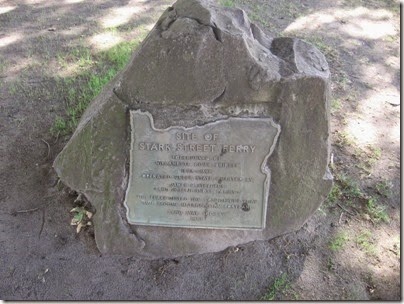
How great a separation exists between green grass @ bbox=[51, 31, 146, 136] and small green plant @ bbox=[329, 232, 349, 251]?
2.23 metres

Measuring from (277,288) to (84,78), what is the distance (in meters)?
2.71

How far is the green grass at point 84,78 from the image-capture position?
3.64 metres

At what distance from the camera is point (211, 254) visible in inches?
112

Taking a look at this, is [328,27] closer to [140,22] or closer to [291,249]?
[140,22]

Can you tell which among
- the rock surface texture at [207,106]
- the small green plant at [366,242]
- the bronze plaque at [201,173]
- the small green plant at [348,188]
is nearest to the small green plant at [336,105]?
the small green plant at [348,188]

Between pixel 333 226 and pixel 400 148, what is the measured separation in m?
1.17

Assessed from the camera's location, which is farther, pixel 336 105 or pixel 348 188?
pixel 336 105

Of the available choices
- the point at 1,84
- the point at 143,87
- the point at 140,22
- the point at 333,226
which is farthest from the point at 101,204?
the point at 140,22

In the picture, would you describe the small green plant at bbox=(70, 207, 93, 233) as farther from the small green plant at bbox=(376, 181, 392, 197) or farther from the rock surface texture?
the small green plant at bbox=(376, 181, 392, 197)

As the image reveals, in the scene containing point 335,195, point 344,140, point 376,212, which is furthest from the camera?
point 344,140

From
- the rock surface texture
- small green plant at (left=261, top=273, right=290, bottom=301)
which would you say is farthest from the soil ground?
the rock surface texture

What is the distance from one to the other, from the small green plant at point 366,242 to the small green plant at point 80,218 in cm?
188

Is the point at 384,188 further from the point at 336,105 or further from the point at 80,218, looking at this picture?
the point at 80,218

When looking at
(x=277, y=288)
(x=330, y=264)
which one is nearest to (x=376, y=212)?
(x=330, y=264)
